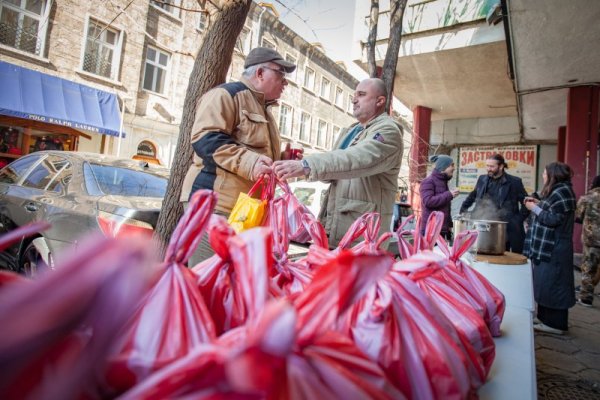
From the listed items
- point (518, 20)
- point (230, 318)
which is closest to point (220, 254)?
point (230, 318)

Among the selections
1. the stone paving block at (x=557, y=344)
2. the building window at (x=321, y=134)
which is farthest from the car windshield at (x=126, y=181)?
the building window at (x=321, y=134)

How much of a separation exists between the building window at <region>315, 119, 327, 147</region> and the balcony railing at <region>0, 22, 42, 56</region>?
17.2m

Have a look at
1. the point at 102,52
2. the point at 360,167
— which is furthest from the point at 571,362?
the point at 102,52

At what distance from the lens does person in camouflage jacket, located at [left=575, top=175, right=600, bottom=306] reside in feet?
16.7

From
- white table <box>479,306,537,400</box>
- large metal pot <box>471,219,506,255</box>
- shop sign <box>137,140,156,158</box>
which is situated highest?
shop sign <box>137,140,156,158</box>

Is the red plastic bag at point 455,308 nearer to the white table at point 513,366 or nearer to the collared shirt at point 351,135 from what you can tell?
the white table at point 513,366

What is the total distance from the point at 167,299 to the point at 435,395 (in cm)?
50

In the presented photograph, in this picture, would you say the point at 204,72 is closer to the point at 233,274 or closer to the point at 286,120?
the point at 233,274

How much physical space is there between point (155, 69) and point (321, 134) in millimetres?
13912

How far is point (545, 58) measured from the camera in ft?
20.7

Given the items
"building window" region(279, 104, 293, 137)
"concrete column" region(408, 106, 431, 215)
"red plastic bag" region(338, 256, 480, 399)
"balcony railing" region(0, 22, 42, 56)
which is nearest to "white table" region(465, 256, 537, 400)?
"red plastic bag" region(338, 256, 480, 399)

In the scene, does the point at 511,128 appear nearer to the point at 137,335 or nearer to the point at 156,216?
the point at 156,216

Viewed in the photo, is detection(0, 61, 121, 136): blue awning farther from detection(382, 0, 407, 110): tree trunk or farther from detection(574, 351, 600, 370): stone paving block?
detection(574, 351, 600, 370): stone paving block

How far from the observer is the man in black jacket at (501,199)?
468 cm
